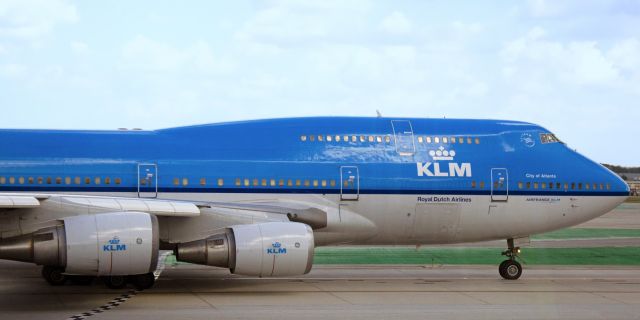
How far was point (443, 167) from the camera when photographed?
A: 2247 centimetres

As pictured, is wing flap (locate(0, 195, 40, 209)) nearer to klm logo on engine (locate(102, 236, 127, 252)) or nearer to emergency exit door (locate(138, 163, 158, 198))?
klm logo on engine (locate(102, 236, 127, 252))

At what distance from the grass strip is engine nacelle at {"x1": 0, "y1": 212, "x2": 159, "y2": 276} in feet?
34.4

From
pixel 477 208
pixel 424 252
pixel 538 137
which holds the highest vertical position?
pixel 538 137

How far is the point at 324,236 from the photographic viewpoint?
2191 centimetres

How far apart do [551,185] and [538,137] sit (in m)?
1.29

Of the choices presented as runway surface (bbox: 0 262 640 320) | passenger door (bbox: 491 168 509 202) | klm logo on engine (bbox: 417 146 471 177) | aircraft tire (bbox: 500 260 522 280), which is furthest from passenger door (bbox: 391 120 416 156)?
aircraft tire (bbox: 500 260 522 280)

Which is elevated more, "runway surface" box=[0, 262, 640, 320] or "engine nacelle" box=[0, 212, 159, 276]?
"engine nacelle" box=[0, 212, 159, 276]

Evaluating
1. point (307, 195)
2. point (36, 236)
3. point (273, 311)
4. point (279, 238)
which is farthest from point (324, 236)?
point (36, 236)

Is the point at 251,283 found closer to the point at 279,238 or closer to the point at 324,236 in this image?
the point at 324,236

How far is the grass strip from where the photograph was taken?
28.2 meters

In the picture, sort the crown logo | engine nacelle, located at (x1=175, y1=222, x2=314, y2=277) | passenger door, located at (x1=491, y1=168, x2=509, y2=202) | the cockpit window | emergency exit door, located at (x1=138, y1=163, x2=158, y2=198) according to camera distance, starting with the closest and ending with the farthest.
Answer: engine nacelle, located at (x1=175, y1=222, x2=314, y2=277) → emergency exit door, located at (x1=138, y1=163, x2=158, y2=198) → the crown logo → passenger door, located at (x1=491, y1=168, x2=509, y2=202) → the cockpit window

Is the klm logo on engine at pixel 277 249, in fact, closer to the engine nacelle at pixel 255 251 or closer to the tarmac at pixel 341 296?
the engine nacelle at pixel 255 251

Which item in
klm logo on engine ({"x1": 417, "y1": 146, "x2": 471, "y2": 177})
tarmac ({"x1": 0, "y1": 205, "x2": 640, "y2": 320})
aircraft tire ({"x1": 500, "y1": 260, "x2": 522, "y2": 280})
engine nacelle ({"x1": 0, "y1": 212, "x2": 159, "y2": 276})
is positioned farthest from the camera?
aircraft tire ({"x1": 500, "y1": 260, "x2": 522, "y2": 280})

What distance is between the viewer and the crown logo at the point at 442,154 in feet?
73.8
